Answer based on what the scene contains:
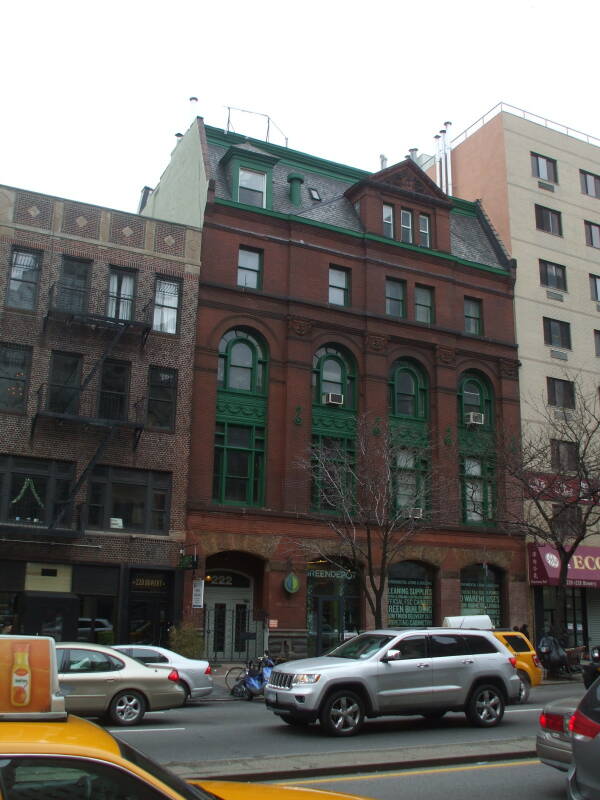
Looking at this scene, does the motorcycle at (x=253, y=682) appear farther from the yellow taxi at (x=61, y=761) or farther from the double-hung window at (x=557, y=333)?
the double-hung window at (x=557, y=333)

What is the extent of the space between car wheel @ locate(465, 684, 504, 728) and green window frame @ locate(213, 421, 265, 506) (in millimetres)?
16205

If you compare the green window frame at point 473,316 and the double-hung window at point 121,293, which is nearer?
the double-hung window at point 121,293

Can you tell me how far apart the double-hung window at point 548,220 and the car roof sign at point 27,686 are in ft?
128

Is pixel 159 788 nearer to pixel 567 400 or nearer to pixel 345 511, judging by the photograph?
pixel 345 511

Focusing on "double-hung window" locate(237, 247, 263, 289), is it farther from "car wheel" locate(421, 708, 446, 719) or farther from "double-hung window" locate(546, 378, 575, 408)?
"car wheel" locate(421, 708, 446, 719)

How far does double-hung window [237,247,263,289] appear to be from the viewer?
1260 inches

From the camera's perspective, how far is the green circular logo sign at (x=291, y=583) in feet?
94.9

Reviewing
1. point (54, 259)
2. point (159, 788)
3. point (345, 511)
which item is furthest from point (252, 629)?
point (159, 788)

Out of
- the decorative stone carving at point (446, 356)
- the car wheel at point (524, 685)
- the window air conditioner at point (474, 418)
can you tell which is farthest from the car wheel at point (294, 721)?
the decorative stone carving at point (446, 356)

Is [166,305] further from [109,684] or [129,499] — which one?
[109,684]

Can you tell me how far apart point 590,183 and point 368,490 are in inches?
940

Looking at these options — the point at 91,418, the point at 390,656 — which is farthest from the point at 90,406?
the point at 390,656

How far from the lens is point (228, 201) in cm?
3184

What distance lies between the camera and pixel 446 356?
35000mm
